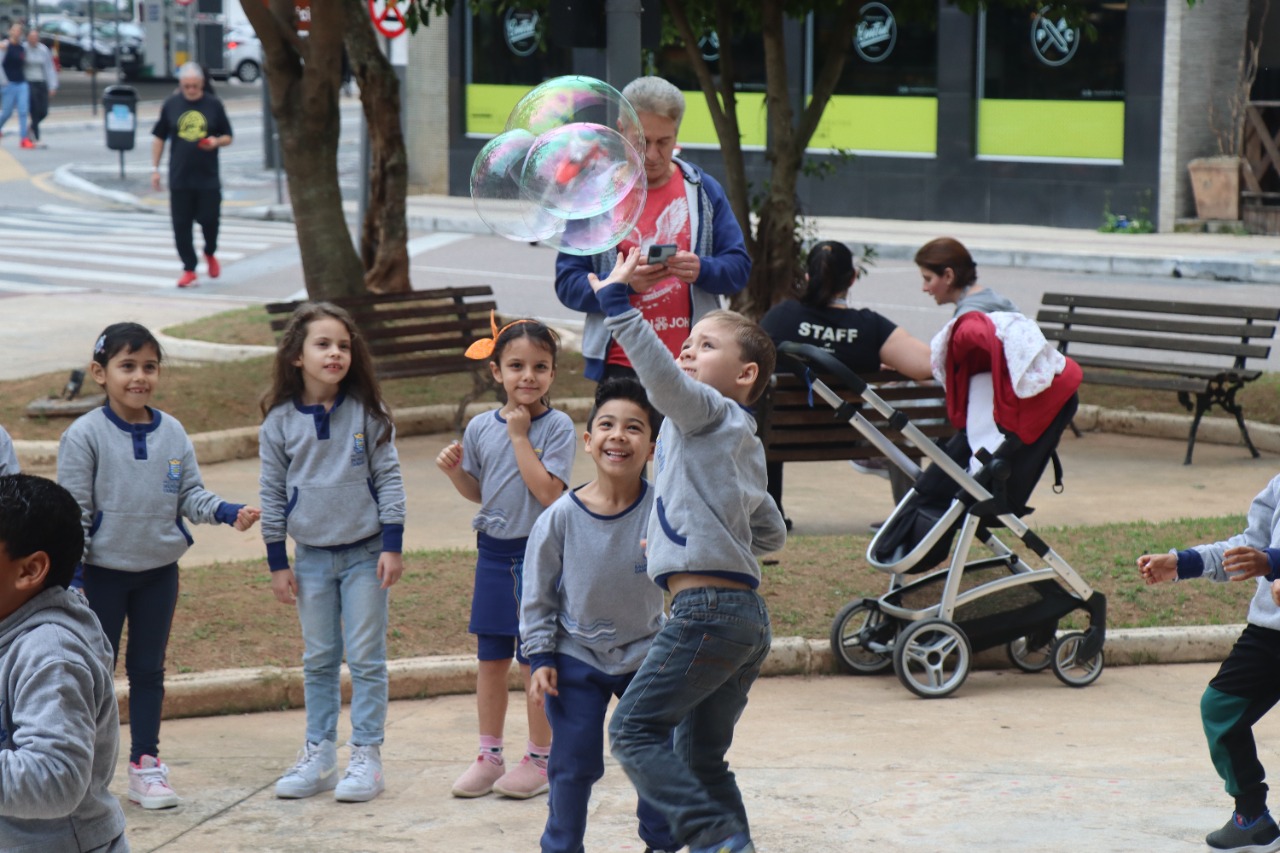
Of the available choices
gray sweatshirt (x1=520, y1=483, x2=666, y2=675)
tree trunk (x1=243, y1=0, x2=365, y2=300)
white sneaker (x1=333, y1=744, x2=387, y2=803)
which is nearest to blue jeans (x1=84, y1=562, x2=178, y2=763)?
white sneaker (x1=333, y1=744, x2=387, y2=803)

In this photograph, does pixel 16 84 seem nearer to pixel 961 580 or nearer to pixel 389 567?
pixel 961 580

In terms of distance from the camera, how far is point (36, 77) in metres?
33.8

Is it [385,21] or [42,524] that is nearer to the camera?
[42,524]

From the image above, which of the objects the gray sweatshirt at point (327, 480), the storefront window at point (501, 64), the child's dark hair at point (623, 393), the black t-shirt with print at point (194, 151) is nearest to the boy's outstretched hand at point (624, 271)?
the child's dark hair at point (623, 393)

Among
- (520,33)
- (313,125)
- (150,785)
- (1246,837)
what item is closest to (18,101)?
(520,33)

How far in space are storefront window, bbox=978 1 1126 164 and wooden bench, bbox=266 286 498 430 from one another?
1269cm

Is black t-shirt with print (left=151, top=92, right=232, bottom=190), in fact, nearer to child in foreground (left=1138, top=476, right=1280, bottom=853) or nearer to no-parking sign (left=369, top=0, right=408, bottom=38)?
no-parking sign (left=369, top=0, right=408, bottom=38)

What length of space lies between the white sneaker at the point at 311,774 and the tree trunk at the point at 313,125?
268 inches

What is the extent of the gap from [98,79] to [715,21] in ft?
144

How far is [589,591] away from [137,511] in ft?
5.36

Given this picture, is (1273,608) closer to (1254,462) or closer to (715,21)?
(1254,462)

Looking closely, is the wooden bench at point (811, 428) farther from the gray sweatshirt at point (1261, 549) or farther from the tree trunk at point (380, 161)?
the tree trunk at point (380, 161)

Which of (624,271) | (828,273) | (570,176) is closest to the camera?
(624,271)

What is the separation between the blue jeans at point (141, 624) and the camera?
5.27m
